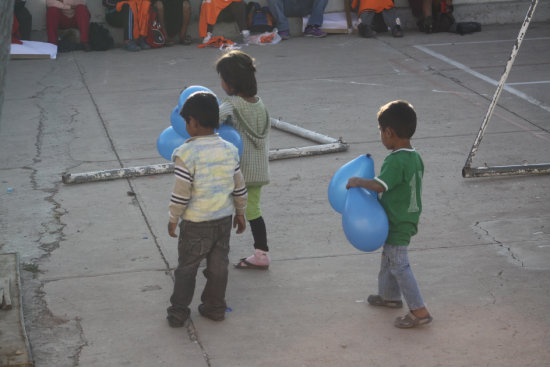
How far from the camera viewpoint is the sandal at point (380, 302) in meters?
4.64

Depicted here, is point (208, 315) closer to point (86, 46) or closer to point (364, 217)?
point (364, 217)

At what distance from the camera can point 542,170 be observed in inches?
271

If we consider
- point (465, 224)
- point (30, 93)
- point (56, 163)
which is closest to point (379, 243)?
point (465, 224)

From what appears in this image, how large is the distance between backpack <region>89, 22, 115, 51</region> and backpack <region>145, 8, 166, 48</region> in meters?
0.65

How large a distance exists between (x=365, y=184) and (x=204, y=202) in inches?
34.0

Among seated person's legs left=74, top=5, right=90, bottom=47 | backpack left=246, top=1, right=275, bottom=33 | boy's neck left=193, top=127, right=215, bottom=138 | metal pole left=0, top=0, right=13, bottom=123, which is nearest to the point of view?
metal pole left=0, top=0, right=13, bottom=123

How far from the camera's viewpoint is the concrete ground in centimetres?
425

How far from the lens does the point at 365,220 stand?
4.22 m

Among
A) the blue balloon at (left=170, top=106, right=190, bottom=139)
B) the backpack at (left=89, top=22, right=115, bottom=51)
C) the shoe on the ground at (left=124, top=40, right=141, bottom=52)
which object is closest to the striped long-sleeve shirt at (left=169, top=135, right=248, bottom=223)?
the blue balloon at (left=170, top=106, right=190, bottom=139)

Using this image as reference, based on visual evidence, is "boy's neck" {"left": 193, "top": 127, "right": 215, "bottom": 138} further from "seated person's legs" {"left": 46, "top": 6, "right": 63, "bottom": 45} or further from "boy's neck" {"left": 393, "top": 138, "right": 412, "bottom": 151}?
"seated person's legs" {"left": 46, "top": 6, "right": 63, "bottom": 45}

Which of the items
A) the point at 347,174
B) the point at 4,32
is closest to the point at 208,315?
the point at 347,174

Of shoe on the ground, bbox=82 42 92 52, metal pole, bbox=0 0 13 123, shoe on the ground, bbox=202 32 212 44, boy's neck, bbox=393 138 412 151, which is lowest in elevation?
shoe on the ground, bbox=82 42 92 52

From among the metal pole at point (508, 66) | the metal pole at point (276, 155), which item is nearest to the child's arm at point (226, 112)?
the metal pole at point (276, 155)

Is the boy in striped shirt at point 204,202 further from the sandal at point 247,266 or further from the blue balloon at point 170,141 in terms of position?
the blue balloon at point 170,141
